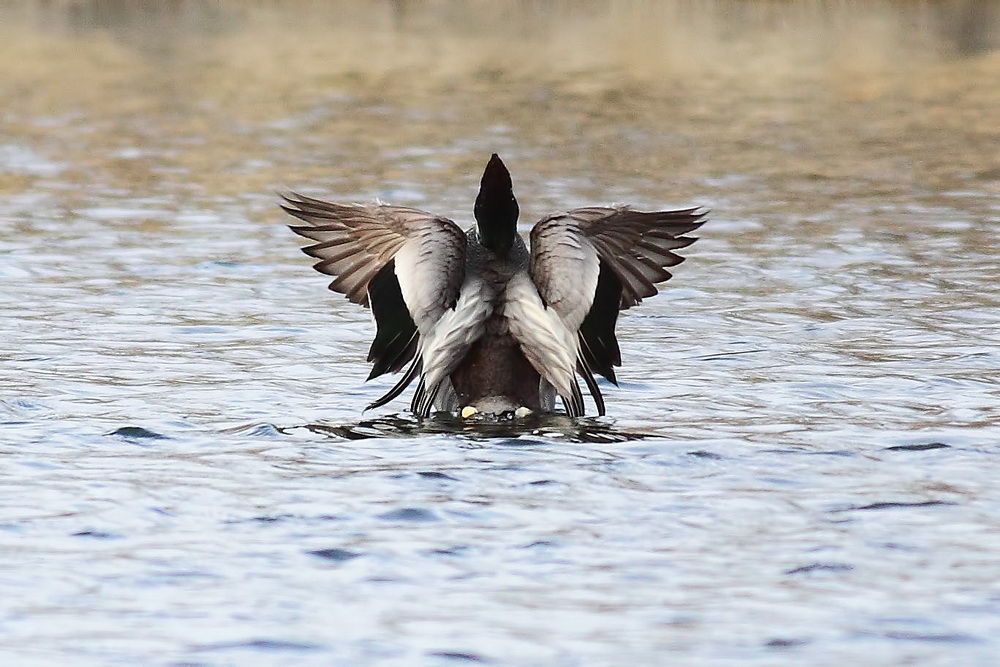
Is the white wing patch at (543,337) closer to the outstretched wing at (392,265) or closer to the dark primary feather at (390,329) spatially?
the outstretched wing at (392,265)

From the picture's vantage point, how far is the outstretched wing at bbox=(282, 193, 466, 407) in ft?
26.1

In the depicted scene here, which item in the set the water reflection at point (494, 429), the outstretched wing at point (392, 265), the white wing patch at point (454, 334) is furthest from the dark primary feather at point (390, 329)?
the water reflection at point (494, 429)

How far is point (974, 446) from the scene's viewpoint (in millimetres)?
7426

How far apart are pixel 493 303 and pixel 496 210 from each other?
441 millimetres

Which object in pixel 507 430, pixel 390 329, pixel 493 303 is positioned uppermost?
pixel 493 303

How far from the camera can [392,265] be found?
27.2 feet

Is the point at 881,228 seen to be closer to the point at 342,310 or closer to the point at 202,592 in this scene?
the point at 342,310

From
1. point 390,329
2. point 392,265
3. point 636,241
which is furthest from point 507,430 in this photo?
point 636,241

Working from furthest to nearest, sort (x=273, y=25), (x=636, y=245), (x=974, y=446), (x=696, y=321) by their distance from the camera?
(x=273, y=25), (x=696, y=321), (x=636, y=245), (x=974, y=446)

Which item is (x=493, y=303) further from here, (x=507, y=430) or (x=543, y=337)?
(x=507, y=430)

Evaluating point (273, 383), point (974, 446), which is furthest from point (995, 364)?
point (273, 383)

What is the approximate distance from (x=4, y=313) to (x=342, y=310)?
86.5 inches

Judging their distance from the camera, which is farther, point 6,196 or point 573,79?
point 573,79

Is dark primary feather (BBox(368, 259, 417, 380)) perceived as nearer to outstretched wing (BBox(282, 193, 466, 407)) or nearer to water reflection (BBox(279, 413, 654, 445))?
outstretched wing (BBox(282, 193, 466, 407))
